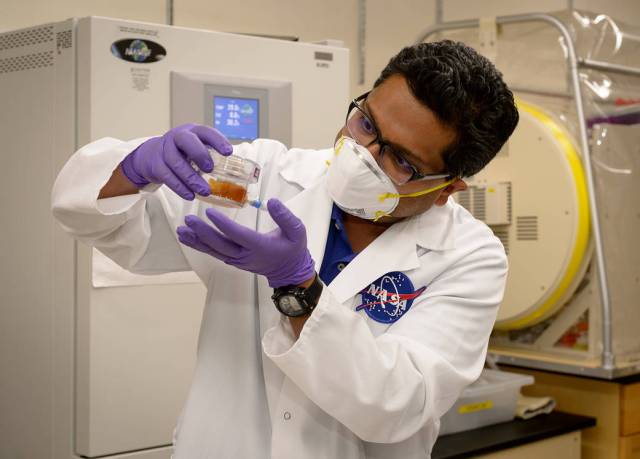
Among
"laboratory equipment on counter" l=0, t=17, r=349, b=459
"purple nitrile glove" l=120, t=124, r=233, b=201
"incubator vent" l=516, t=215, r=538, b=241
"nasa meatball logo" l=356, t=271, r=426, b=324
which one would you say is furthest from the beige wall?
"nasa meatball logo" l=356, t=271, r=426, b=324

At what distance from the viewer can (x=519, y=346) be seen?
301 cm

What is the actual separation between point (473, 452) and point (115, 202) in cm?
144

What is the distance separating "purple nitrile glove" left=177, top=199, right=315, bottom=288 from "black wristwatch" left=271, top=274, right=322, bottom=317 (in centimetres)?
1

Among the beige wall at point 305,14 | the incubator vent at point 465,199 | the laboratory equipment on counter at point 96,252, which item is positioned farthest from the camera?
the incubator vent at point 465,199

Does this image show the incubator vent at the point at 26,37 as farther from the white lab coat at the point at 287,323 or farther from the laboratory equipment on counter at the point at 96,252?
the white lab coat at the point at 287,323

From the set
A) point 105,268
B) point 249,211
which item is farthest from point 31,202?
point 249,211

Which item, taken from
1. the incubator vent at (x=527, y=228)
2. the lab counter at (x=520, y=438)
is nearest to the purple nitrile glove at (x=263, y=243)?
the lab counter at (x=520, y=438)

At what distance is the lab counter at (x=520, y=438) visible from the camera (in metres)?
2.36

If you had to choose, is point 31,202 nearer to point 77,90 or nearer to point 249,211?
point 77,90

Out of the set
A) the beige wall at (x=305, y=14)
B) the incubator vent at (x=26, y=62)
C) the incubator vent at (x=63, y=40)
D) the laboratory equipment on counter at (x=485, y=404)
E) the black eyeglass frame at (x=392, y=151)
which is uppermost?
the beige wall at (x=305, y=14)

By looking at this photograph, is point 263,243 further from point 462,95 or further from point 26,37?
point 26,37

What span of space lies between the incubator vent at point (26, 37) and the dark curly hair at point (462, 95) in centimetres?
99

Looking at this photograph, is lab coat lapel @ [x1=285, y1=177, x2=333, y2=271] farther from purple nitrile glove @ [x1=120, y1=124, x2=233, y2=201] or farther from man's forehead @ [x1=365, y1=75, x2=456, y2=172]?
purple nitrile glove @ [x1=120, y1=124, x2=233, y2=201]

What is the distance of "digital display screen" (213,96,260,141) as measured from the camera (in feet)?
6.97
